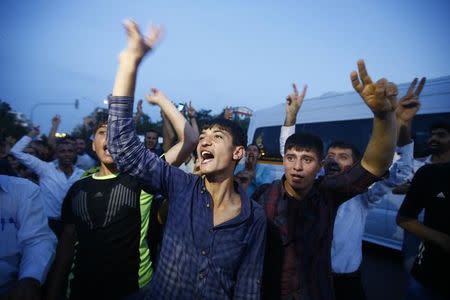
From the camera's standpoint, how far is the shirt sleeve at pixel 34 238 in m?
1.65

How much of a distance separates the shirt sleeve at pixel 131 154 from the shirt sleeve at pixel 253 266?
54cm

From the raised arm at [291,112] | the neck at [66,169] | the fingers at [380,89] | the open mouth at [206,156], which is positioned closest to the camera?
the fingers at [380,89]

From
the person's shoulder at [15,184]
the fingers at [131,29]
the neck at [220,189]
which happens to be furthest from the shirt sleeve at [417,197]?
the person's shoulder at [15,184]

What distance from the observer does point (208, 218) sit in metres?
1.83

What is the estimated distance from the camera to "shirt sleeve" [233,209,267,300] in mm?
1739

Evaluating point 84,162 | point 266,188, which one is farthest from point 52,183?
point 266,188

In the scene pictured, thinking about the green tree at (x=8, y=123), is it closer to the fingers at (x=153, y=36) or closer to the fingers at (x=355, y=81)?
the fingers at (x=153, y=36)

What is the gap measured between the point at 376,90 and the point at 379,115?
0.17 meters

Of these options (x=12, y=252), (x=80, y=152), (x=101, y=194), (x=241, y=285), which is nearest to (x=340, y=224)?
(x=241, y=285)

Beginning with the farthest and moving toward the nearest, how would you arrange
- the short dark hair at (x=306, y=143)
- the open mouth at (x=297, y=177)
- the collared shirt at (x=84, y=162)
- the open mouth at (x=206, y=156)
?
the collared shirt at (x=84, y=162)
the short dark hair at (x=306, y=143)
the open mouth at (x=297, y=177)
the open mouth at (x=206, y=156)

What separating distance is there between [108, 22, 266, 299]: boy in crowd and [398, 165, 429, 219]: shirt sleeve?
143 cm

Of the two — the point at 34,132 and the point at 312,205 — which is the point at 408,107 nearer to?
the point at 312,205

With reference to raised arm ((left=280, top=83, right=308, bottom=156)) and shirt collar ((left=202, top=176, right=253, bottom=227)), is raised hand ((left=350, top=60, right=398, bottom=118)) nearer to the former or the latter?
shirt collar ((left=202, top=176, right=253, bottom=227))

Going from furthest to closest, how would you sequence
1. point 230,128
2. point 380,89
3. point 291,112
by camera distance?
point 291,112 < point 230,128 < point 380,89
